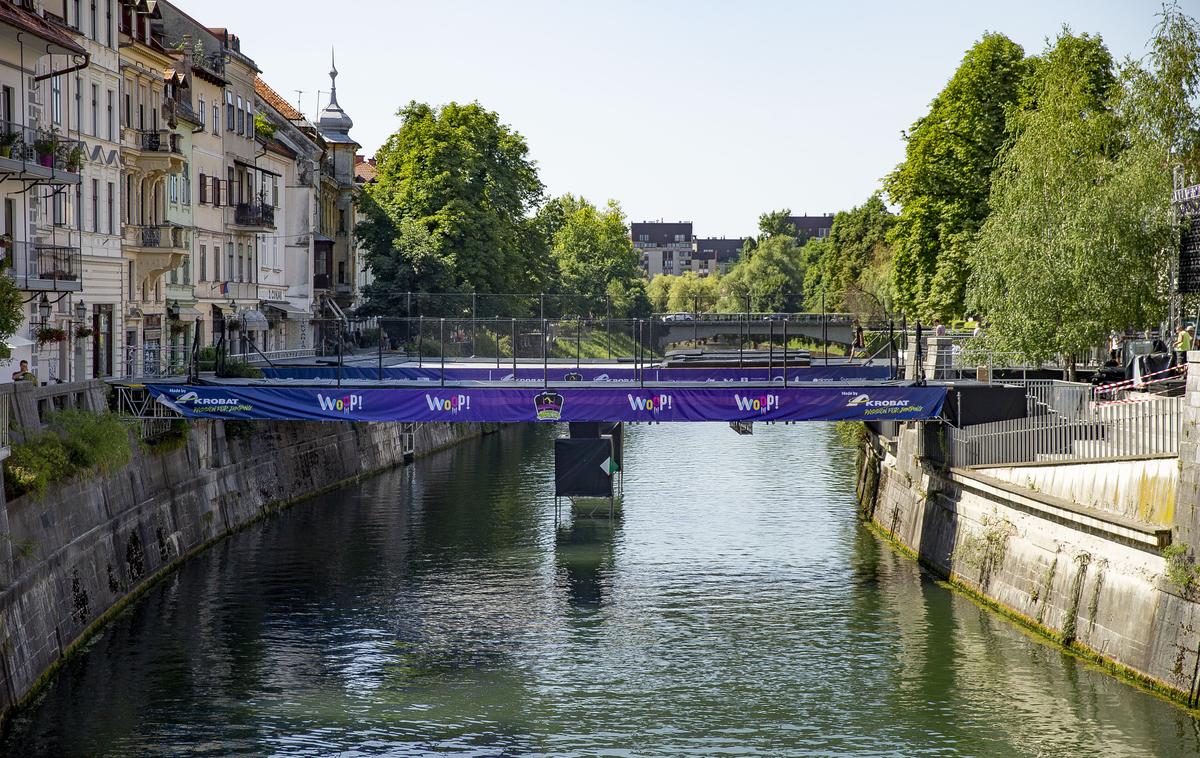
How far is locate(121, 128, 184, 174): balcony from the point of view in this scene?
5072cm

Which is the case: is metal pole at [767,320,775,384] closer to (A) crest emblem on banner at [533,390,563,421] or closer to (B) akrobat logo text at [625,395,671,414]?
(B) akrobat logo text at [625,395,671,414]

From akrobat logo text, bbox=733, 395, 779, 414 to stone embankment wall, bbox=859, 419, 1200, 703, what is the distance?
4.49m

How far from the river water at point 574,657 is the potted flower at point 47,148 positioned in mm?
10473

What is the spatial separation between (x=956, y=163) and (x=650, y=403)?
102 ft

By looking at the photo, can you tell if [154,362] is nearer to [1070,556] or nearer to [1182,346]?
[1070,556]

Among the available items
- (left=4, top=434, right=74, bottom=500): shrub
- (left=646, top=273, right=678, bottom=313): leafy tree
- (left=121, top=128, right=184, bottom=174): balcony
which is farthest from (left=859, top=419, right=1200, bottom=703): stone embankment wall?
(left=646, top=273, right=678, bottom=313): leafy tree

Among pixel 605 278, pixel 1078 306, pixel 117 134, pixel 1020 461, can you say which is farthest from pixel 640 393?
pixel 605 278

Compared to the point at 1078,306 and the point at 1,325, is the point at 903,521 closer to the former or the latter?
the point at 1078,306

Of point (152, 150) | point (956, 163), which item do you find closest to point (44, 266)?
point (152, 150)

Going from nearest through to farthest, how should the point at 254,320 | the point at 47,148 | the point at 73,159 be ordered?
the point at 47,148, the point at 73,159, the point at 254,320

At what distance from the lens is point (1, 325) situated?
1071 inches

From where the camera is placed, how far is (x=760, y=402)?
121 ft

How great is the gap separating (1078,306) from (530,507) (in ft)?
60.6

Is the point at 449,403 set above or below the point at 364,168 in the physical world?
below
